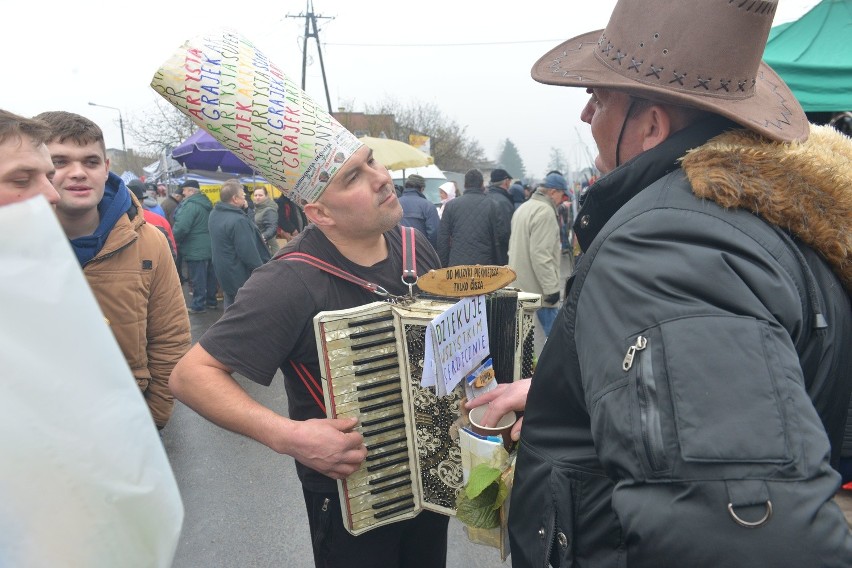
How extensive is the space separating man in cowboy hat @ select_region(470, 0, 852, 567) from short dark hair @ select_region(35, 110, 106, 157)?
94.2 inches

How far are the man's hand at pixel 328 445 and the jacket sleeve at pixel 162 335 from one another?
4.40 ft

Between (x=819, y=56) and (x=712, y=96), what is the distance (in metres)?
4.36

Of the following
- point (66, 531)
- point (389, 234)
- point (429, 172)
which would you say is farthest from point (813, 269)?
point (429, 172)

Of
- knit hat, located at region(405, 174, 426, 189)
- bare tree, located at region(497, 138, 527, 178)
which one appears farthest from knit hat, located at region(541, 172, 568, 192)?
bare tree, located at region(497, 138, 527, 178)

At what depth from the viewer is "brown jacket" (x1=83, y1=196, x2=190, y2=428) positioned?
254cm

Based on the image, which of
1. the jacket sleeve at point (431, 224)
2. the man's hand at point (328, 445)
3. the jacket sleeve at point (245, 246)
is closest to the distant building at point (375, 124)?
the jacket sleeve at point (431, 224)

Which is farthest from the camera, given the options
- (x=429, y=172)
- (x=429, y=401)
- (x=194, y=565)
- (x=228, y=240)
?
(x=429, y=172)

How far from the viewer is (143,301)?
2639 mm

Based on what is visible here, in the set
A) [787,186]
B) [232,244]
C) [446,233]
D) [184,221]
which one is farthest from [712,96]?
[184,221]

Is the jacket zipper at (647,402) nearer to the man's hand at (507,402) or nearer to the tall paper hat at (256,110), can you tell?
the man's hand at (507,402)

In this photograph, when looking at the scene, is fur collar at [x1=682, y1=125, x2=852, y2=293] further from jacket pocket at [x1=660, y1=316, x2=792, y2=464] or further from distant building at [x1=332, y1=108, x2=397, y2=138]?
distant building at [x1=332, y1=108, x2=397, y2=138]

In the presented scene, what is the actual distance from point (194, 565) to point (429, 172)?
15.2 metres

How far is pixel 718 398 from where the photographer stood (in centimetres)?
77

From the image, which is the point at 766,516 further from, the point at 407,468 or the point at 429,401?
the point at 407,468
